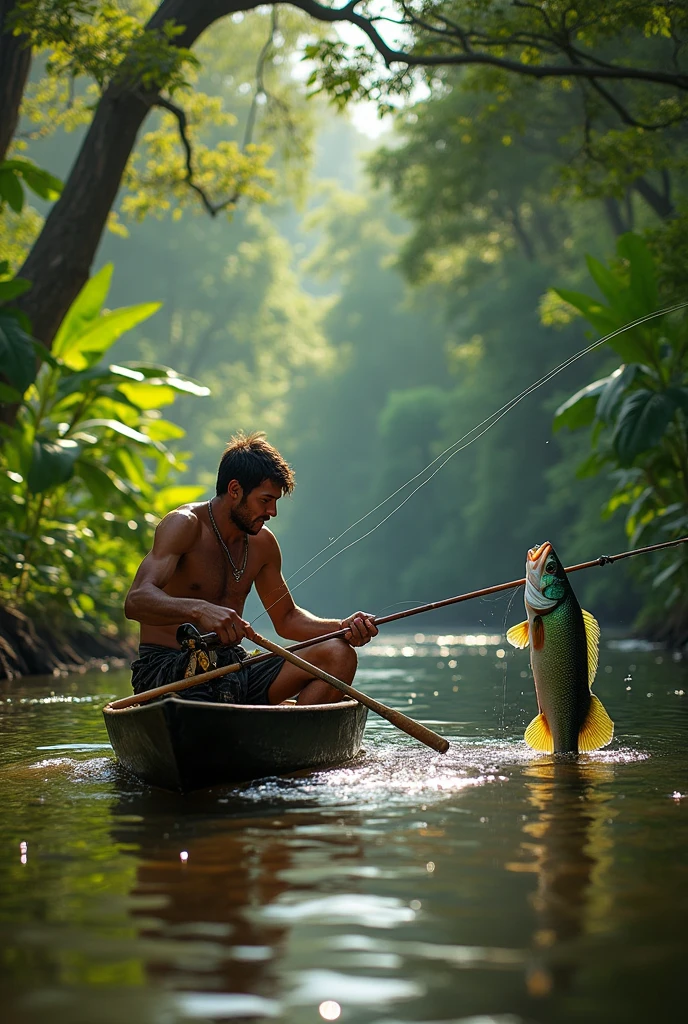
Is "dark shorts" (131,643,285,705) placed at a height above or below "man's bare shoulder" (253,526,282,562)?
below

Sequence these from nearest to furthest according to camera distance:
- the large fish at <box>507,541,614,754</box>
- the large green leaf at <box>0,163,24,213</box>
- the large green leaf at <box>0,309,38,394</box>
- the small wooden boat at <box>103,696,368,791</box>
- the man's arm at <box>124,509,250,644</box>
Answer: the small wooden boat at <box>103,696,368,791</box> → the man's arm at <box>124,509,250,644</box> → the large fish at <box>507,541,614,754</box> → the large green leaf at <box>0,309,38,394</box> → the large green leaf at <box>0,163,24,213</box>

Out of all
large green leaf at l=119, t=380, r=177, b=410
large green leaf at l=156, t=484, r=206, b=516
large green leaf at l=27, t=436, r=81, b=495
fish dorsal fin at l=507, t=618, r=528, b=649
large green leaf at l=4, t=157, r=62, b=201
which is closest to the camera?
fish dorsal fin at l=507, t=618, r=528, b=649

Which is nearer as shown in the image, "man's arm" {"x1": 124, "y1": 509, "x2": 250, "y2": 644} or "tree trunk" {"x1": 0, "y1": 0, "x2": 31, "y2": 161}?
"man's arm" {"x1": 124, "y1": 509, "x2": 250, "y2": 644}

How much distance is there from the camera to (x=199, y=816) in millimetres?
4719

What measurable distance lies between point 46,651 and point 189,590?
22.8 ft

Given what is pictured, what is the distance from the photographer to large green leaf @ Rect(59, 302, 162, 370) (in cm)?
1267

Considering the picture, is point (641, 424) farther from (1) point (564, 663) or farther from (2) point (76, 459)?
(1) point (564, 663)

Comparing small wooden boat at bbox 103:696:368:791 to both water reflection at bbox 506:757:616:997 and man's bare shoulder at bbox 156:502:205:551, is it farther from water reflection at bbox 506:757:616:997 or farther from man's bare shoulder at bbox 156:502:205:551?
water reflection at bbox 506:757:616:997

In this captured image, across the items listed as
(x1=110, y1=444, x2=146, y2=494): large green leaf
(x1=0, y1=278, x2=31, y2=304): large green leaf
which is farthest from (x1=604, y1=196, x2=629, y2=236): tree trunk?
(x1=0, y1=278, x2=31, y2=304): large green leaf

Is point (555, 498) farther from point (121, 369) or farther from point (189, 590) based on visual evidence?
point (189, 590)

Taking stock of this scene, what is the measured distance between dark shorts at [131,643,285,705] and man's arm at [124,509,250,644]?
6.5 inches

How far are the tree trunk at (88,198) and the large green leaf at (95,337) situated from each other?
474 mm

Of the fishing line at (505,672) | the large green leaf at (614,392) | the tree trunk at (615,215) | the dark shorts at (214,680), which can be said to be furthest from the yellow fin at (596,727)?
the tree trunk at (615,215)

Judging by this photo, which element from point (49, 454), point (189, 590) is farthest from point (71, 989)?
point (49, 454)
